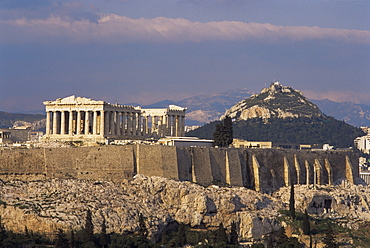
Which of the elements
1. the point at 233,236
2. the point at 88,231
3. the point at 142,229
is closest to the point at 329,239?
the point at 233,236

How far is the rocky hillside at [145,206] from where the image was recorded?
8956 cm

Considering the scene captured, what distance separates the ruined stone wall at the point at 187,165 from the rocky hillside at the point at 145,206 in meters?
1.70

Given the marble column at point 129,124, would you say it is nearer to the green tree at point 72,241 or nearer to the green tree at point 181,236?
the green tree at point 181,236

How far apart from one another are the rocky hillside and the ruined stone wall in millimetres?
1700

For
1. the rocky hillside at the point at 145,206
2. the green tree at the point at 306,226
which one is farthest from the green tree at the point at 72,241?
the green tree at the point at 306,226

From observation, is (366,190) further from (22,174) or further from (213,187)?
(22,174)

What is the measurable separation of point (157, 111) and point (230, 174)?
1059 inches

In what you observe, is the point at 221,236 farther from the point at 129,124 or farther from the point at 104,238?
the point at 129,124

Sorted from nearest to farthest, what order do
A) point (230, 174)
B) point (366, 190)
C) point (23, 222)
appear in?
point (23, 222), point (230, 174), point (366, 190)

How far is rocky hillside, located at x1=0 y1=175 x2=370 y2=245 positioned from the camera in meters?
89.6

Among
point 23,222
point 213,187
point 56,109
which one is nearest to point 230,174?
point 213,187

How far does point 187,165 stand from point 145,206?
11518 millimetres

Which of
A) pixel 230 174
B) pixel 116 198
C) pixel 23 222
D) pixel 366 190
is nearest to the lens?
pixel 23 222

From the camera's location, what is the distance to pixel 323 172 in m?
128
